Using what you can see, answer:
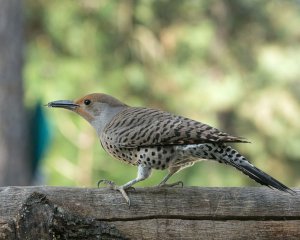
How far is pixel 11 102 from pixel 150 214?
21.3 ft

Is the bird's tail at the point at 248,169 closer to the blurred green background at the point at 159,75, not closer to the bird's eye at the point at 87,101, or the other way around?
the bird's eye at the point at 87,101

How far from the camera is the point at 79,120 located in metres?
15.4

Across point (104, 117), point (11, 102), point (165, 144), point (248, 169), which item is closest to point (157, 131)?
point (165, 144)

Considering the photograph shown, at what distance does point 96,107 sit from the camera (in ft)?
18.5

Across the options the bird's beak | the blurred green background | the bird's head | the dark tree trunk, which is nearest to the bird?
the bird's head

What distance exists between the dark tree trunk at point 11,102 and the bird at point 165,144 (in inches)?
211

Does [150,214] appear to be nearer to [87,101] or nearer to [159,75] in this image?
[87,101]

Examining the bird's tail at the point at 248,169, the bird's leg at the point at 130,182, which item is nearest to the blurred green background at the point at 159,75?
the bird's leg at the point at 130,182

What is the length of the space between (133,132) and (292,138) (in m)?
12.7

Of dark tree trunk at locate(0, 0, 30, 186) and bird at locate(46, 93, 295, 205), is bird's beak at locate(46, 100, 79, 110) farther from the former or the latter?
dark tree trunk at locate(0, 0, 30, 186)

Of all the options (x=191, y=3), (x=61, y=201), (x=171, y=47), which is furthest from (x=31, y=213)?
(x=191, y=3)

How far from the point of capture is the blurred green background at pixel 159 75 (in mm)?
15375

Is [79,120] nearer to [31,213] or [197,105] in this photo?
[197,105]

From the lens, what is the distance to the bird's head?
18.3ft
